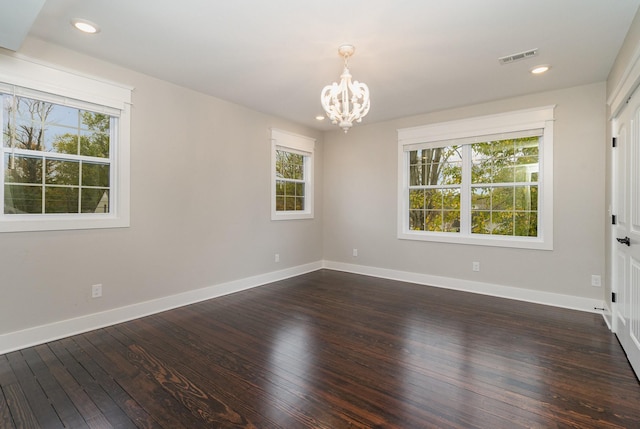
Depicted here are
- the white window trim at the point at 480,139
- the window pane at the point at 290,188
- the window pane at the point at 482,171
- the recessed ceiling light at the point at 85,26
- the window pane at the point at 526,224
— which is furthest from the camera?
the window pane at the point at 290,188

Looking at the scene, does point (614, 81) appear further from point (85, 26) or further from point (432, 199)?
point (85, 26)

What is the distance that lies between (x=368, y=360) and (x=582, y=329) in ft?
7.69

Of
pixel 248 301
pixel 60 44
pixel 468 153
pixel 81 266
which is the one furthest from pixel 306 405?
pixel 468 153

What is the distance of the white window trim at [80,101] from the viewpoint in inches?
105

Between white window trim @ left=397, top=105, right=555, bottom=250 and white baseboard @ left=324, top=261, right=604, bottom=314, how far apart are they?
58 cm

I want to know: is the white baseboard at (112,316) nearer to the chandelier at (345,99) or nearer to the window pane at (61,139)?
the window pane at (61,139)

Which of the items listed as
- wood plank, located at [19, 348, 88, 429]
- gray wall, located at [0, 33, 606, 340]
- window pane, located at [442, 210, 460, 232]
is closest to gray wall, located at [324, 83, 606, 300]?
gray wall, located at [0, 33, 606, 340]

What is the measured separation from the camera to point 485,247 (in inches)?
173

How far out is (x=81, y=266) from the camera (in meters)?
3.05

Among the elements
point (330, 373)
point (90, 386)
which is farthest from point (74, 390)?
point (330, 373)

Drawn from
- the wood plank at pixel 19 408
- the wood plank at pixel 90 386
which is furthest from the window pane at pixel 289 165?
the wood plank at pixel 19 408

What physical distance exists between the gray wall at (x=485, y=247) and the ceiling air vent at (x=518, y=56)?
1241 mm

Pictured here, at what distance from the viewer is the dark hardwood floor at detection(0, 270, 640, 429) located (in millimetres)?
1835

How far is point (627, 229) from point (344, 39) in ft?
9.38
